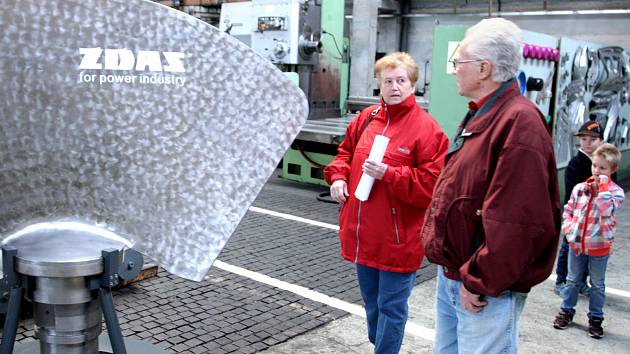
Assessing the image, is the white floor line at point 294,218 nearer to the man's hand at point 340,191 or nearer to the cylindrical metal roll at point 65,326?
the man's hand at point 340,191

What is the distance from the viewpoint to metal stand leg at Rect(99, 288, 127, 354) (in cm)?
131

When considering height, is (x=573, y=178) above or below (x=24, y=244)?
below

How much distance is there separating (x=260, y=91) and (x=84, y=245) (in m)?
0.50

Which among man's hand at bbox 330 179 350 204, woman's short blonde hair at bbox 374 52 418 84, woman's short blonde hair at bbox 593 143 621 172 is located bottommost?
man's hand at bbox 330 179 350 204

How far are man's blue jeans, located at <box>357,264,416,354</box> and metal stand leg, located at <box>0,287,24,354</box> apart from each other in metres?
1.87

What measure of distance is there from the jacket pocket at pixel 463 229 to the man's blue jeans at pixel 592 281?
7.39ft

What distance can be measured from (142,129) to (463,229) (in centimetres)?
111

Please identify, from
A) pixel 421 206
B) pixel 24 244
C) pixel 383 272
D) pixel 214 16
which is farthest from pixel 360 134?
pixel 214 16

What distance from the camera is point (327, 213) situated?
6832mm

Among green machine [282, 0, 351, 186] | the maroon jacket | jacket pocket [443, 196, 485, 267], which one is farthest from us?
green machine [282, 0, 351, 186]

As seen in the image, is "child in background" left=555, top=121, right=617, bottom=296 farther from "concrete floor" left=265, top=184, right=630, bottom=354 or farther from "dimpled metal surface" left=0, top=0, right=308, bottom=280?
"dimpled metal surface" left=0, top=0, right=308, bottom=280

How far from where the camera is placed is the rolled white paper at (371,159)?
277 cm

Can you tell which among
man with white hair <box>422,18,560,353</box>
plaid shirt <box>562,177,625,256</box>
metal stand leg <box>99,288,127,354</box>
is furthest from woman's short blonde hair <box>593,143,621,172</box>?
metal stand leg <box>99,288,127,354</box>

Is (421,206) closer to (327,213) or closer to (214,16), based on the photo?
(327,213)
